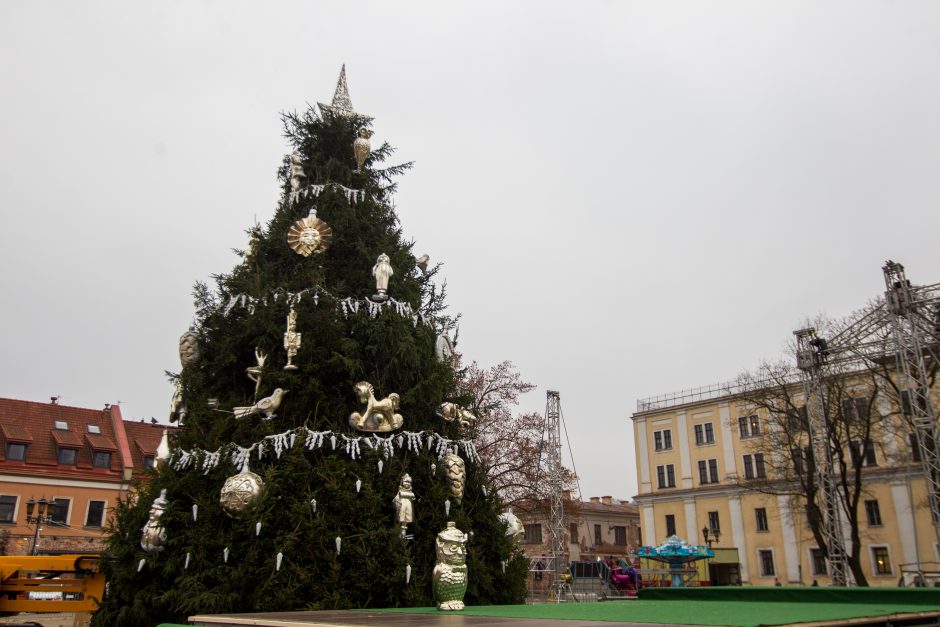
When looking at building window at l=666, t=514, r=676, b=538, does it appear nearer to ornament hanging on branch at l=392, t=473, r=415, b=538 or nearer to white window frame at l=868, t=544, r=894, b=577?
white window frame at l=868, t=544, r=894, b=577

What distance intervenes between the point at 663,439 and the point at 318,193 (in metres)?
38.1

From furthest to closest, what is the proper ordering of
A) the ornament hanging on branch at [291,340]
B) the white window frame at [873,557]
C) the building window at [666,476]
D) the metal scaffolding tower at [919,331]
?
Result: the building window at [666,476], the white window frame at [873,557], the metal scaffolding tower at [919,331], the ornament hanging on branch at [291,340]

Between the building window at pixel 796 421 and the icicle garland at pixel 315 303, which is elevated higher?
the building window at pixel 796 421

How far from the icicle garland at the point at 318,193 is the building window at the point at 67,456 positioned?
28233 millimetres

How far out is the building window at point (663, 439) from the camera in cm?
4750

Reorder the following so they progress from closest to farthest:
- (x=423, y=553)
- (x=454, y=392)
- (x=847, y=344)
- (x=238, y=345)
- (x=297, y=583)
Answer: (x=297, y=583)
(x=423, y=553)
(x=238, y=345)
(x=454, y=392)
(x=847, y=344)

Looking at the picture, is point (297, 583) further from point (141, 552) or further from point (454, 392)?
point (454, 392)

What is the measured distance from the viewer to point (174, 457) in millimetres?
11766

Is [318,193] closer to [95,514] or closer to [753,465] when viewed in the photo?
[95,514]

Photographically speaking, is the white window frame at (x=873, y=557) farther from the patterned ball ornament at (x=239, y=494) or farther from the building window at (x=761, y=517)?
the patterned ball ornament at (x=239, y=494)

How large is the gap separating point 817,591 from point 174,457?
1036cm

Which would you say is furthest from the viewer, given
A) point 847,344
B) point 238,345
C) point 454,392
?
point 847,344

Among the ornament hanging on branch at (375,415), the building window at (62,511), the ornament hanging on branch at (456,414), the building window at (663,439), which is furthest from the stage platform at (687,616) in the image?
the building window at (663,439)

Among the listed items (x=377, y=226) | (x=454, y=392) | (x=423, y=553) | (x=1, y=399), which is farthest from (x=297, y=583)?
(x=1, y=399)
